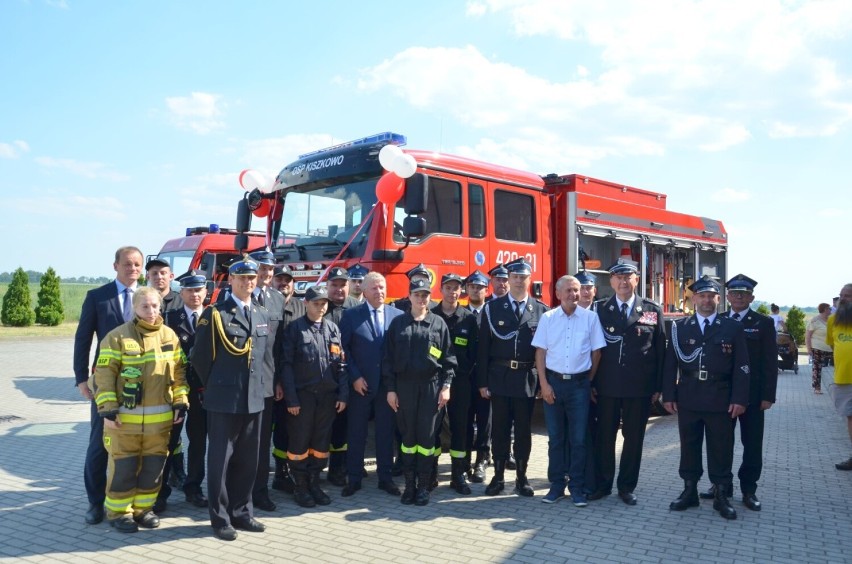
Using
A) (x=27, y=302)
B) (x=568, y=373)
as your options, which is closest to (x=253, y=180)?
(x=568, y=373)

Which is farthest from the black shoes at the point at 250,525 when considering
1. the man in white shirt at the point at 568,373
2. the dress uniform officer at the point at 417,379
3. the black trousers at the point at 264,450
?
the man in white shirt at the point at 568,373

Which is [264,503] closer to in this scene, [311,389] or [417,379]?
[311,389]

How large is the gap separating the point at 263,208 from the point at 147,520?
14.0ft

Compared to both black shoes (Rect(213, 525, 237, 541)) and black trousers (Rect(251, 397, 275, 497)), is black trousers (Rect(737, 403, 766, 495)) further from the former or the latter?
black shoes (Rect(213, 525, 237, 541))

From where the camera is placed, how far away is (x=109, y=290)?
4918mm

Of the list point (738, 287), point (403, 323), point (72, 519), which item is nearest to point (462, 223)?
point (403, 323)

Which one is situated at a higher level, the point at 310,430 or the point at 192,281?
the point at 192,281

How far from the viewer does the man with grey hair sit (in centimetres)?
646

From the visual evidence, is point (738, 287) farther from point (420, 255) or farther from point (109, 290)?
point (109, 290)

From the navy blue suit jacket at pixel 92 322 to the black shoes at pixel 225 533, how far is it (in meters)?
1.46

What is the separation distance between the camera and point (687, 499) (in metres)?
5.16

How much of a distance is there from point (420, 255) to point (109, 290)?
2.83 metres

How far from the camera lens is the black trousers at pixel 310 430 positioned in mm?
5207

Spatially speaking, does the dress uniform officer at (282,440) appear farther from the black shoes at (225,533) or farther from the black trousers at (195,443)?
the black shoes at (225,533)
